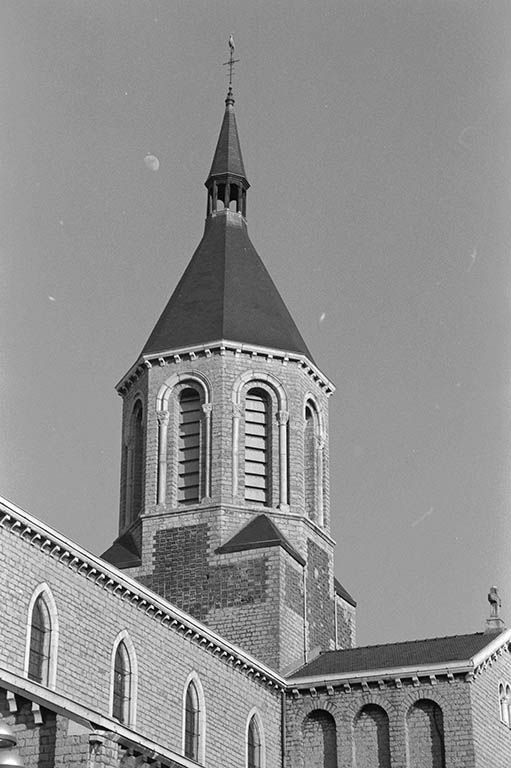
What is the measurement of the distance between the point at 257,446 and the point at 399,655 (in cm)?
940

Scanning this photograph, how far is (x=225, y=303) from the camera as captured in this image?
50.8m

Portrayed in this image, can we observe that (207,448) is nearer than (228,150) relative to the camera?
Yes

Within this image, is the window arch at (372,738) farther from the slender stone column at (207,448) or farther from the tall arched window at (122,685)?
the slender stone column at (207,448)

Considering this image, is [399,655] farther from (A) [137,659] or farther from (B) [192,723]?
(A) [137,659]

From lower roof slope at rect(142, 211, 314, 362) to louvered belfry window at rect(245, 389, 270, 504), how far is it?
1947mm

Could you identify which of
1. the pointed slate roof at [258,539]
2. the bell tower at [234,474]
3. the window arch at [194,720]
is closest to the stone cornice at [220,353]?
the bell tower at [234,474]

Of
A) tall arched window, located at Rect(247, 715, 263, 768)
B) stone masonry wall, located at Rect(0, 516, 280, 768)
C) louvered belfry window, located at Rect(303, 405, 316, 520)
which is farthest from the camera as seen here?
louvered belfry window, located at Rect(303, 405, 316, 520)

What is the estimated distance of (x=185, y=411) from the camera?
49.1m

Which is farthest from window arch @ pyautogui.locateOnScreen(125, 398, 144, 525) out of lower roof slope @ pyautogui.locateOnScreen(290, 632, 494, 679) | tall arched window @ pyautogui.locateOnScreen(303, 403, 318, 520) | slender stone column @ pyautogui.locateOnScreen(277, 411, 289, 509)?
lower roof slope @ pyautogui.locateOnScreen(290, 632, 494, 679)

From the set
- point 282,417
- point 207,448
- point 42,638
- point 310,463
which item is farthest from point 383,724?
point 42,638

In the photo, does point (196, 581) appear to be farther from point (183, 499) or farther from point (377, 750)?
point (377, 750)

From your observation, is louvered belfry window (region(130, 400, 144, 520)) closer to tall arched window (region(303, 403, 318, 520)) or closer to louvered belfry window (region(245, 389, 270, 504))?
louvered belfry window (region(245, 389, 270, 504))

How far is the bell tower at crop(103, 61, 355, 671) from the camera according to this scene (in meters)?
45.2

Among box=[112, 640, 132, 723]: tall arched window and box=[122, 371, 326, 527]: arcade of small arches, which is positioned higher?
box=[122, 371, 326, 527]: arcade of small arches
